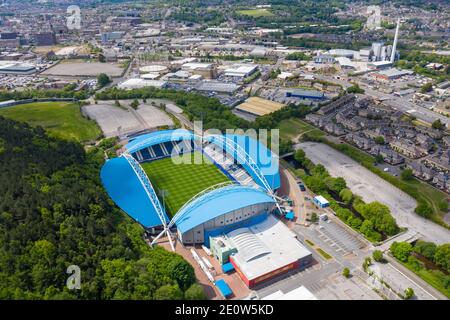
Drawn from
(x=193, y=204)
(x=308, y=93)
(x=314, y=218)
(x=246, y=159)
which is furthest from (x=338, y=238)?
(x=308, y=93)

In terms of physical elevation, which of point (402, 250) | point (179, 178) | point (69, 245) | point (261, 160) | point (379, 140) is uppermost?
point (69, 245)

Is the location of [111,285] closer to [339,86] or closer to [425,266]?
[425,266]

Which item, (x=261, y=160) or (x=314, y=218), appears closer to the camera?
(x=314, y=218)

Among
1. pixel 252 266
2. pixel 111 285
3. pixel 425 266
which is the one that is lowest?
pixel 425 266

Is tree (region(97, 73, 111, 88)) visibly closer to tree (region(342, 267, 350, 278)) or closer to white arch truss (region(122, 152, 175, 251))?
white arch truss (region(122, 152, 175, 251))

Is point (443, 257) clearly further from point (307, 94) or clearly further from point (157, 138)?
point (307, 94)

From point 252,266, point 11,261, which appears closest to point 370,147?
point 252,266

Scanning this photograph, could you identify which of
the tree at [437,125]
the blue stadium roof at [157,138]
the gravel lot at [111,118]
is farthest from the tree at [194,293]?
the tree at [437,125]
